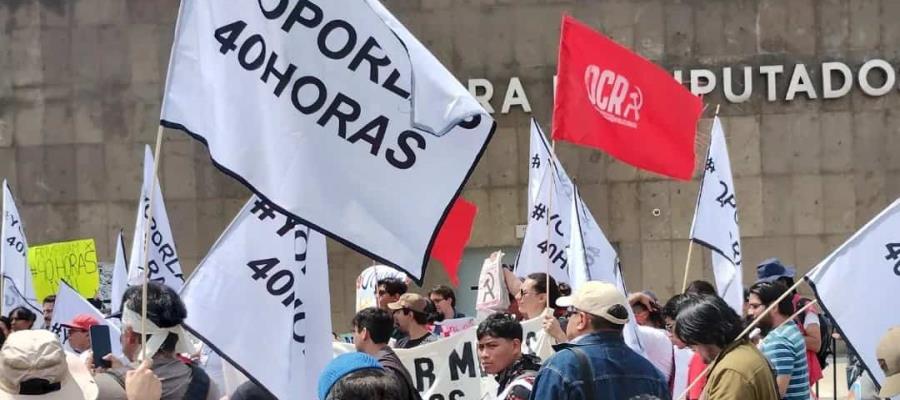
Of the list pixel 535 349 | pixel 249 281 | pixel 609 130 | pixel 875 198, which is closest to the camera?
pixel 249 281

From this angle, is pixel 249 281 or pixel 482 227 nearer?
pixel 249 281

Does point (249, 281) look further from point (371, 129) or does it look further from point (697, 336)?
point (697, 336)

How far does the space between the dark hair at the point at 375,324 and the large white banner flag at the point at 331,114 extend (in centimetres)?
134

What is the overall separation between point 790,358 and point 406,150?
265 cm

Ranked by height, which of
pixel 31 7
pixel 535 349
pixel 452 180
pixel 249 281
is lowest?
pixel 535 349

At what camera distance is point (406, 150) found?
16.7ft

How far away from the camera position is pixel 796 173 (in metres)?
18.8

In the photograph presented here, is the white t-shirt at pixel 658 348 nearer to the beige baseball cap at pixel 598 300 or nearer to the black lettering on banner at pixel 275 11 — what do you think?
the beige baseball cap at pixel 598 300

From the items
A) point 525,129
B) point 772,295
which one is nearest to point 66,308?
point 772,295

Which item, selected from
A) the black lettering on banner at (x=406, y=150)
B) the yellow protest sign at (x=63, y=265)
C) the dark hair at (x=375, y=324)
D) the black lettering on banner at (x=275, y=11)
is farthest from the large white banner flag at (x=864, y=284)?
the yellow protest sign at (x=63, y=265)

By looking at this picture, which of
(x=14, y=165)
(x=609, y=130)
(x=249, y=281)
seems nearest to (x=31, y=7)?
(x=14, y=165)

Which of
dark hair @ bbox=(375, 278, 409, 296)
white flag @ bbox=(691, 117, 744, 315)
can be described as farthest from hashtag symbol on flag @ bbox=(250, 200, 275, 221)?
white flag @ bbox=(691, 117, 744, 315)

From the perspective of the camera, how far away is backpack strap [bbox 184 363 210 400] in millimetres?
5258

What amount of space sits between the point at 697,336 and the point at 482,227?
13562mm
